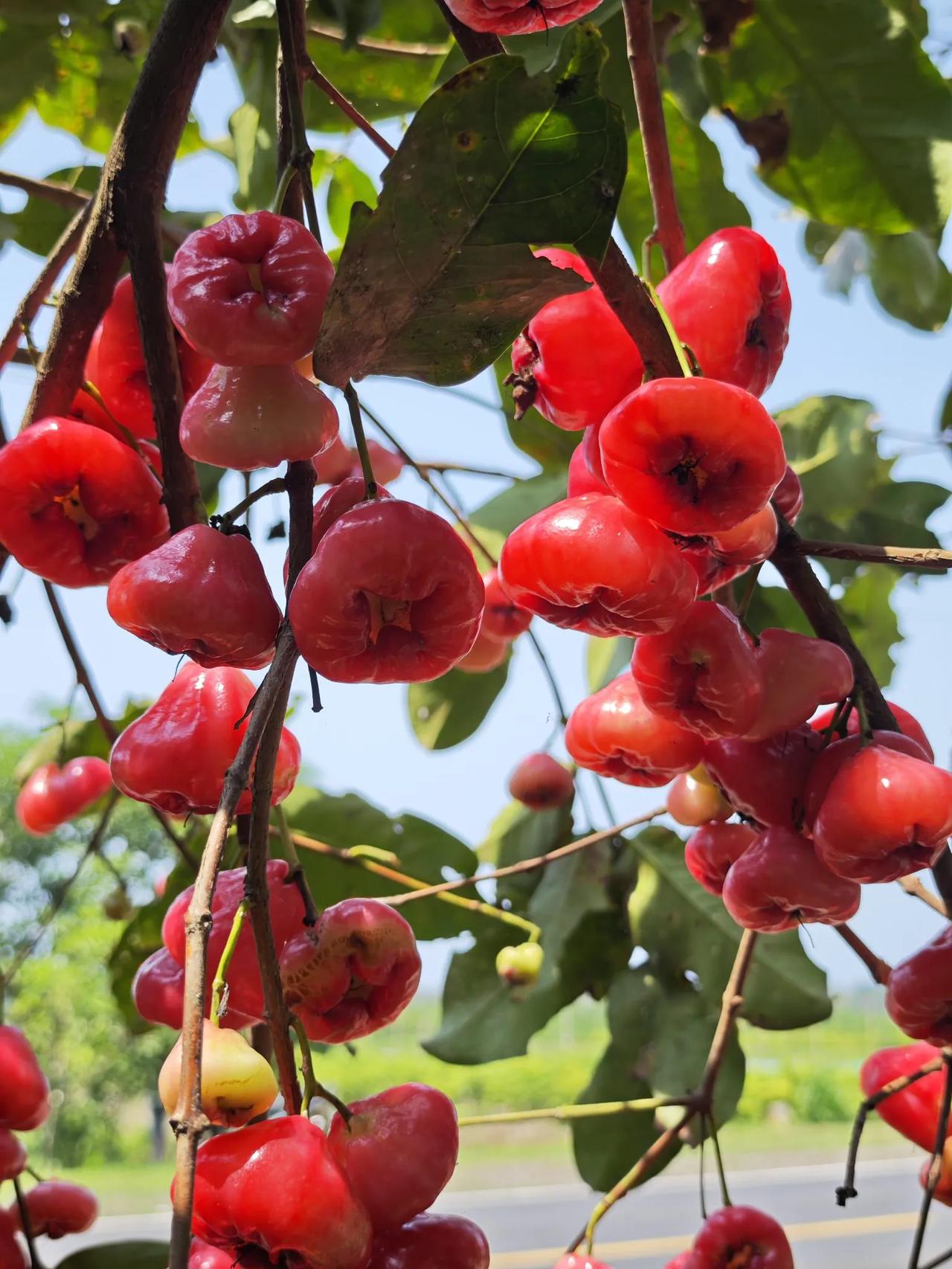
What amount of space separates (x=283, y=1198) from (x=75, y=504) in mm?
393

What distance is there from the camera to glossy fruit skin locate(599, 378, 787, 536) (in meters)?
0.50

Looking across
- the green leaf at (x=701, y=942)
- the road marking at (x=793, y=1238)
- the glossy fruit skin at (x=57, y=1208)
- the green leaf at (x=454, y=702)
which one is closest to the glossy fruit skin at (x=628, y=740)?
the green leaf at (x=701, y=942)

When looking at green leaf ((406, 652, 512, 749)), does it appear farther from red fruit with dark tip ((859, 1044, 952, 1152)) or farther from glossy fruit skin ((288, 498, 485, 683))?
glossy fruit skin ((288, 498, 485, 683))

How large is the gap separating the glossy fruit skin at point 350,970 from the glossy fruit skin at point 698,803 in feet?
0.86

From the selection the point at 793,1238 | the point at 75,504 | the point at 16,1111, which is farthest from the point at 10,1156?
the point at 793,1238

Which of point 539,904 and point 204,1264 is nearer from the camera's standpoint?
point 204,1264

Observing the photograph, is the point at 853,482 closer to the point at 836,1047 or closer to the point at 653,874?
the point at 653,874

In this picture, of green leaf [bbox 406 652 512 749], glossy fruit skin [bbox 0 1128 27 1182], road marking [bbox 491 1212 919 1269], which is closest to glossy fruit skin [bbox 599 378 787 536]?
glossy fruit skin [bbox 0 1128 27 1182]

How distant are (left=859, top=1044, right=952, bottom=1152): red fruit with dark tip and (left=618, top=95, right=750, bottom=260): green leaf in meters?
0.75

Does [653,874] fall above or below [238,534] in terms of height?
below

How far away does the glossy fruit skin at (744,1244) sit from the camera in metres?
0.79

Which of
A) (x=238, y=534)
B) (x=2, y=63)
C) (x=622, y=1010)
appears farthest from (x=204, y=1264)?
(x=2, y=63)

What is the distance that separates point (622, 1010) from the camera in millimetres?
1132

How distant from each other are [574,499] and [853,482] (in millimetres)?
905
